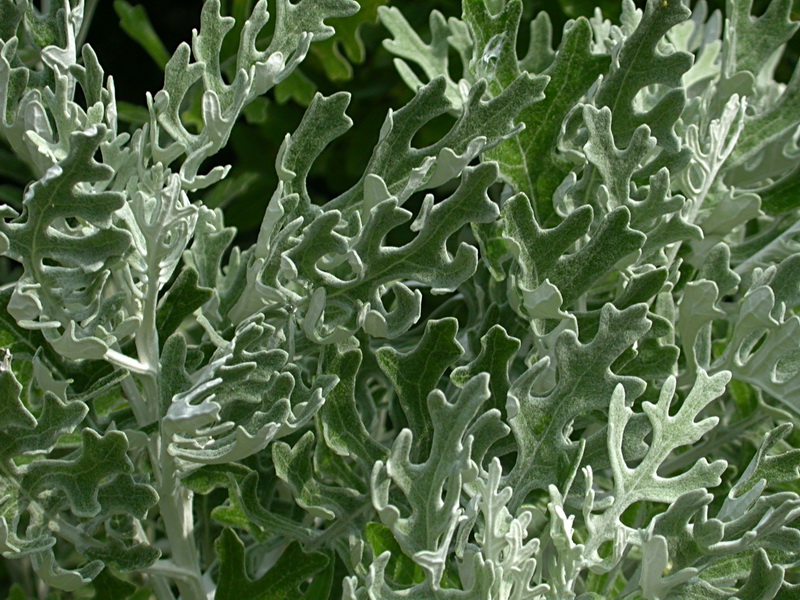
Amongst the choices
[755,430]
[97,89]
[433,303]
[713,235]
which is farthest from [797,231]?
[433,303]

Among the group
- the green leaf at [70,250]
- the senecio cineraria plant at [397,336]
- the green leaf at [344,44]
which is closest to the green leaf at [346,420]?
the senecio cineraria plant at [397,336]

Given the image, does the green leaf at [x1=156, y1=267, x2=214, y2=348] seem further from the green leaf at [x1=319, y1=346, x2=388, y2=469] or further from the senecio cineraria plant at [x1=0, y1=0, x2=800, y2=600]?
the green leaf at [x1=319, y1=346, x2=388, y2=469]

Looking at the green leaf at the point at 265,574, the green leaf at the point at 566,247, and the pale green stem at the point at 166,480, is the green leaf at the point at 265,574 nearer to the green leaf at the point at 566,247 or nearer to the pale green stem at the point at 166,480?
the pale green stem at the point at 166,480

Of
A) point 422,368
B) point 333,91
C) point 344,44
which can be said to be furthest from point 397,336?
point 333,91

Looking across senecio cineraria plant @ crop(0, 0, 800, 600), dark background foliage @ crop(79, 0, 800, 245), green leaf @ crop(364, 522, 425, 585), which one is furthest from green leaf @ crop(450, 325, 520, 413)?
dark background foliage @ crop(79, 0, 800, 245)

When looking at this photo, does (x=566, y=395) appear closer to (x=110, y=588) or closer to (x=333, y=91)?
(x=110, y=588)

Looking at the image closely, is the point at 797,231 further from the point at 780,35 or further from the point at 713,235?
the point at 780,35

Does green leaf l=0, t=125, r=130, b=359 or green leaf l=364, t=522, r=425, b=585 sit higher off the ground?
green leaf l=0, t=125, r=130, b=359
